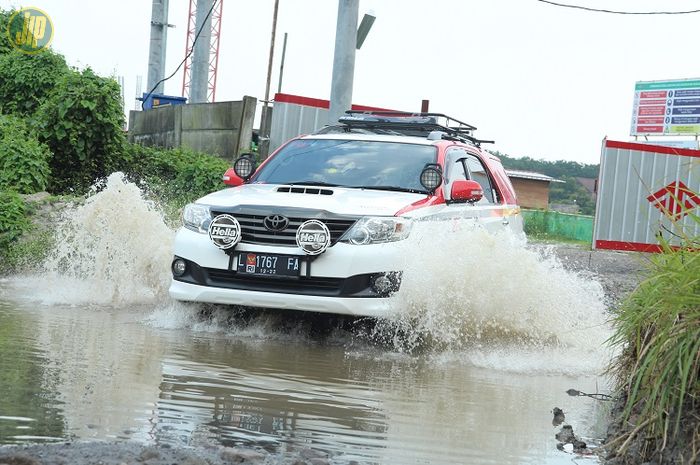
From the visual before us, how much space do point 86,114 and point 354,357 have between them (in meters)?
12.2

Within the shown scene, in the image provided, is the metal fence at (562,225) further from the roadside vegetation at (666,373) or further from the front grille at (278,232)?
Answer: the roadside vegetation at (666,373)

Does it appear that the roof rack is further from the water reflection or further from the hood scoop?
the water reflection

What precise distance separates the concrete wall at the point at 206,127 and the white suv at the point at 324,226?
34.0 ft

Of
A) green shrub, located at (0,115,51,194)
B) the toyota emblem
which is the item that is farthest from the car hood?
green shrub, located at (0,115,51,194)

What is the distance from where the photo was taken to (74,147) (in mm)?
18562

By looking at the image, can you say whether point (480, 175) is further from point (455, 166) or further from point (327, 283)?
point (327, 283)

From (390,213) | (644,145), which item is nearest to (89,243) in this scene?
(390,213)

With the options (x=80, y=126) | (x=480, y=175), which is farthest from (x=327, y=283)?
(x=80, y=126)

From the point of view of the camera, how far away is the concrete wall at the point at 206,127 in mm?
20191

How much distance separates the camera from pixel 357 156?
980 centimetres

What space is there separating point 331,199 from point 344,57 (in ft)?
21.2

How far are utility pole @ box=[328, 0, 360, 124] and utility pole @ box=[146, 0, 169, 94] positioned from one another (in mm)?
13516

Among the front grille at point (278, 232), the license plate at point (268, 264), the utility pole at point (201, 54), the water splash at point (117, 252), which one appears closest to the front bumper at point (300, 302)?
the license plate at point (268, 264)

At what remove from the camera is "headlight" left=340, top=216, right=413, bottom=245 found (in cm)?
822
